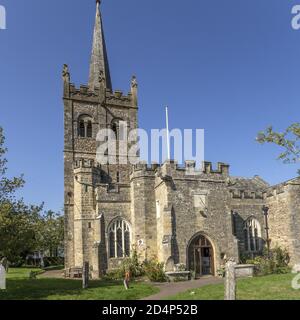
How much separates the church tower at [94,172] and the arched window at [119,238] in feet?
0.23

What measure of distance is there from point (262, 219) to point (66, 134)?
17.9 m

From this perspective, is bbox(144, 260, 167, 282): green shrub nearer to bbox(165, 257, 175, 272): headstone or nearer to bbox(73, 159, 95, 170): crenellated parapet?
bbox(165, 257, 175, 272): headstone

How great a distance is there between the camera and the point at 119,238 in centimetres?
2736

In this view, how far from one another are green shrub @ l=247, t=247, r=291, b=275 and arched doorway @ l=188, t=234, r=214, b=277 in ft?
8.69

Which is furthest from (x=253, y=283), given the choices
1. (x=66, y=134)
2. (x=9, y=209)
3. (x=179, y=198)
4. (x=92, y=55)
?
(x=92, y=55)

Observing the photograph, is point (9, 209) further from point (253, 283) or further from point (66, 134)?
point (66, 134)

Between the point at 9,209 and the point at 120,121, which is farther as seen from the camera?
the point at 120,121

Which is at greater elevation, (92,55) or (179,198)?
(92,55)

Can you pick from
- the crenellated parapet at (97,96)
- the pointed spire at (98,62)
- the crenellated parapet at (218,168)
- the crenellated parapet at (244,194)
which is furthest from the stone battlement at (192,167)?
the pointed spire at (98,62)

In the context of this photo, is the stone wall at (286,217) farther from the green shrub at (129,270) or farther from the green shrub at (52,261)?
the green shrub at (52,261)

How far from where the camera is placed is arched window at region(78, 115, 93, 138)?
113 ft

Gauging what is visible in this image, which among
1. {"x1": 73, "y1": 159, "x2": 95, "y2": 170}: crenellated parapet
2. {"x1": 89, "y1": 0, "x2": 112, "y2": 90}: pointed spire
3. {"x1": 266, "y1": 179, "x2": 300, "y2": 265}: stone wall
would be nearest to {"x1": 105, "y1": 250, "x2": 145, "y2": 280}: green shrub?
Answer: {"x1": 73, "y1": 159, "x2": 95, "y2": 170}: crenellated parapet
